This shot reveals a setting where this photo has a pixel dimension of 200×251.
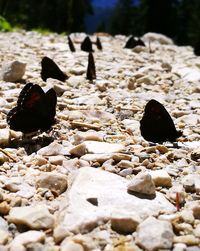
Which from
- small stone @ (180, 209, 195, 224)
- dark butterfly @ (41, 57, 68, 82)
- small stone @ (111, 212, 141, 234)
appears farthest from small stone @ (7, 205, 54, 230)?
dark butterfly @ (41, 57, 68, 82)

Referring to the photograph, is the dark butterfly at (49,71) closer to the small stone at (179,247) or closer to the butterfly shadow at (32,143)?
the butterfly shadow at (32,143)

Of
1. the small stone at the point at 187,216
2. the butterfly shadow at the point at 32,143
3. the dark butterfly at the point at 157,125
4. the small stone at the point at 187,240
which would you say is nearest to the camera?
the small stone at the point at 187,240

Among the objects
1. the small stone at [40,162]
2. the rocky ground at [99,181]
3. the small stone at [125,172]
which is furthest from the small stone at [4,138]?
the small stone at [125,172]

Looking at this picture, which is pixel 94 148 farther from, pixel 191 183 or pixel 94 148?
pixel 191 183

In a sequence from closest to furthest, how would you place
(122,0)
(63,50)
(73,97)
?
1. (73,97)
2. (63,50)
3. (122,0)

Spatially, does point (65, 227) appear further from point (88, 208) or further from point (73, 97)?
point (73, 97)

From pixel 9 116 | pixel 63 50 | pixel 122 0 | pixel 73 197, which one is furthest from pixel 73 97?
pixel 122 0

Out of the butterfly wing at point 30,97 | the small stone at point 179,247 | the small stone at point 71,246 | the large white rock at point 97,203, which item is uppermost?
the butterfly wing at point 30,97
